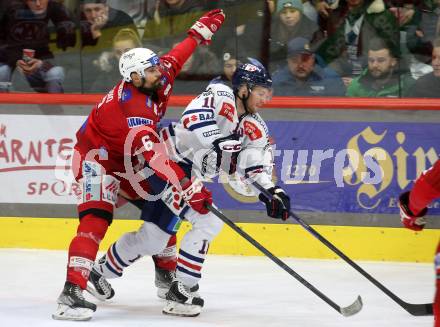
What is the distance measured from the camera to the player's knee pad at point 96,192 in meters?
5.31

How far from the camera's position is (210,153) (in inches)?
218

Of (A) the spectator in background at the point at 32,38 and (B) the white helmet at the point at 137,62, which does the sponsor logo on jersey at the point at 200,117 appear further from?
(A) the spectator in background at the point at 32,38

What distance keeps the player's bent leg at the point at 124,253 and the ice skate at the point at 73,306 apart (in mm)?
417

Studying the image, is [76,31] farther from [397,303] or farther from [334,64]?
[397,303]

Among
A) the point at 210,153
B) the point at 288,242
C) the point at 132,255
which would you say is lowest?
the point at 288,242

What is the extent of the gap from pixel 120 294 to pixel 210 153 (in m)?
0.93

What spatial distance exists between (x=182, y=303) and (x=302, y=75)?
202 cm

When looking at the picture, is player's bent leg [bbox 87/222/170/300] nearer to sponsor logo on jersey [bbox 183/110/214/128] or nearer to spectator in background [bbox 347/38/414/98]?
sponsor logo on jersey [bbox 183/110/214/128]

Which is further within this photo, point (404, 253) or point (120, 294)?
point (404, 253)

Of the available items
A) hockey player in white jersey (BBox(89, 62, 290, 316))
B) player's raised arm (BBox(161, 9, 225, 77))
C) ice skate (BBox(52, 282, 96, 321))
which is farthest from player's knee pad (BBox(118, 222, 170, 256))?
player's raised arm (BBox(161, 9, 225, 77))

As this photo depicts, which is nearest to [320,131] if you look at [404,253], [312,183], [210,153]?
[312,183]

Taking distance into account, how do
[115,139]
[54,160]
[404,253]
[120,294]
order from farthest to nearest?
[54,160] → [404,253] → [120,294] → [115,139]

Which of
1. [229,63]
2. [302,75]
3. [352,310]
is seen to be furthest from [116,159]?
[302,75]

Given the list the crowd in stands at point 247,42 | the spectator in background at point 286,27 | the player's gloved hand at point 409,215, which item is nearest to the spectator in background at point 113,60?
the crowd in stands at point 247,42
